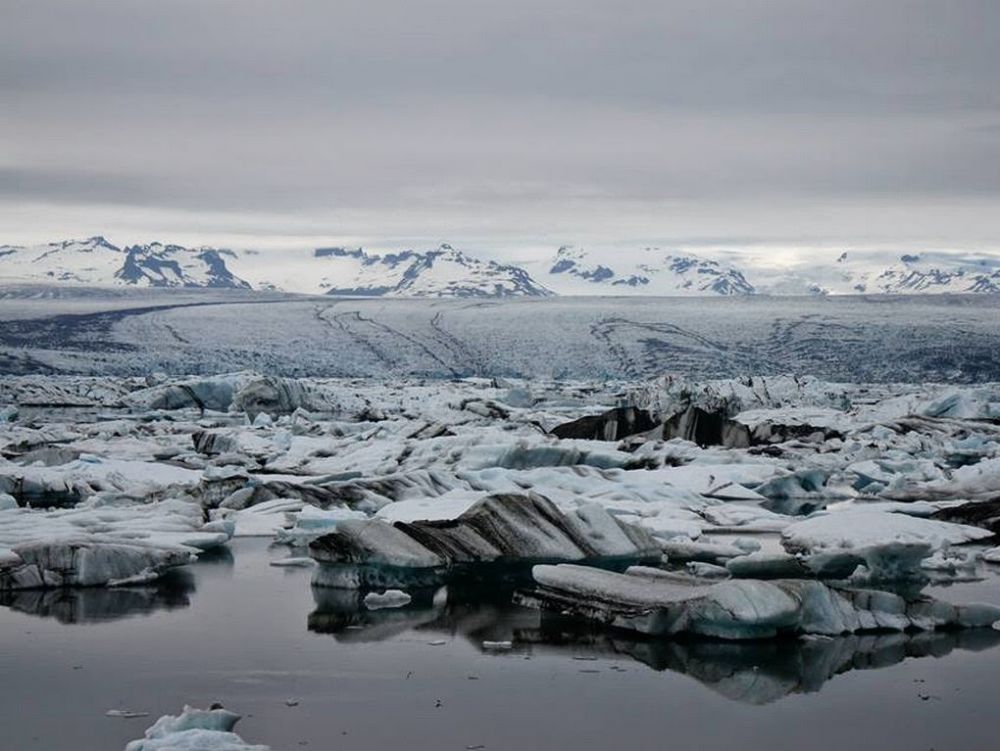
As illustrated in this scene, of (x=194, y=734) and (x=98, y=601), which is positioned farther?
(x=98, y=601)

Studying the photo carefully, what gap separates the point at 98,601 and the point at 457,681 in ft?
9.88

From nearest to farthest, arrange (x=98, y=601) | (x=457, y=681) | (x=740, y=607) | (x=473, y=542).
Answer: (x=457, y=681), (x=740, y=607), (x=98, y=601), (x=473, y=542)

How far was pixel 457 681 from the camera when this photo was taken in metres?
6.81

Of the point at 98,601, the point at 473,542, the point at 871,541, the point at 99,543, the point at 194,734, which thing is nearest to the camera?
the point at 194,734

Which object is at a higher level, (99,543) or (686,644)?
(99,543)

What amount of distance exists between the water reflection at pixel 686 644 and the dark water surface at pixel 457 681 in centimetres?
2

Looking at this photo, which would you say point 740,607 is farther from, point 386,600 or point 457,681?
point 386,600

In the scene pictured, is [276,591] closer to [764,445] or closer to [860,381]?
[764,445]

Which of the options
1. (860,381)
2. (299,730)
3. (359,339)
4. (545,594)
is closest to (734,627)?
(545,594)

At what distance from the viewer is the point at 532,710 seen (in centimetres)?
623

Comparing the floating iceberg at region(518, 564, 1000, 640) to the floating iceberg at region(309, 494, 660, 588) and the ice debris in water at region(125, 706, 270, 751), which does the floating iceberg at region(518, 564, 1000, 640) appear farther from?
the ice debris in water at region(125, 706, 270, 751)

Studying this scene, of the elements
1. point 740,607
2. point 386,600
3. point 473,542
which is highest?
point 740,607

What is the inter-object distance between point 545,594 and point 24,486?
7.17 metres

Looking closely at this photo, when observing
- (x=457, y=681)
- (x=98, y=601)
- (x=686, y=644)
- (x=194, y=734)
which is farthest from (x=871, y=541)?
(x=194, y=734)
